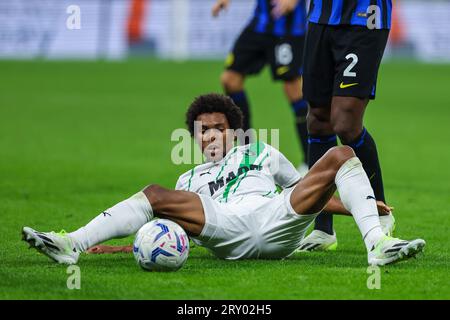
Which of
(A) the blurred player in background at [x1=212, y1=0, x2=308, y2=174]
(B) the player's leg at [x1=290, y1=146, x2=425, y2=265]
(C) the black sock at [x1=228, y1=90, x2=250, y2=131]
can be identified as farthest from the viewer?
(A) the blurred player in background at [x1=212, y1=0, x2=308, y2=174]

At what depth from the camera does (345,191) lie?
565 centimetres

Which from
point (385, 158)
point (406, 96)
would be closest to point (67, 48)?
point (406, 96)

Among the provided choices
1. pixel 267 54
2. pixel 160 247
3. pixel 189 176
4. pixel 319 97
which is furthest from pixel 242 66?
pixel 160 247

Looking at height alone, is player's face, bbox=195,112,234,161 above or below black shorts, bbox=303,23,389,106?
below

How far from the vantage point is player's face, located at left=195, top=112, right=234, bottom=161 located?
6375 mm

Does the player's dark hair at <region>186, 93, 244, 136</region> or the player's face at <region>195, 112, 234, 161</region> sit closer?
the player's face at <region>195, 112, 234, 161</region>

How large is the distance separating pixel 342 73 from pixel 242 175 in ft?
2.85

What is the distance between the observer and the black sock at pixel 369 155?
254 inches

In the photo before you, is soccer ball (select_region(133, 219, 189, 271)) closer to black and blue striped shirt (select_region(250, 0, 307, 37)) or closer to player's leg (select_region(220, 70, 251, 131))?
player's leg (select_region(220, 70, 251, 131))

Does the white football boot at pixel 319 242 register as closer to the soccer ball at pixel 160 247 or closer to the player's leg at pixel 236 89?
the soccer ball at pixel 160 247

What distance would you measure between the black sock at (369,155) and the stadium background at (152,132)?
1.50 ft

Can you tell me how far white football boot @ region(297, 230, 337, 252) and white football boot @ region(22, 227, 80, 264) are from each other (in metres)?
1.65

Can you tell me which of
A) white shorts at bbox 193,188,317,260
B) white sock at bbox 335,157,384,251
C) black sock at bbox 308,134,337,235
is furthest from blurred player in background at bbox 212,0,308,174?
white sock at bbox 335,157,384,251

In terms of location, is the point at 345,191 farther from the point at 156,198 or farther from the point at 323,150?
the point at 323,150
